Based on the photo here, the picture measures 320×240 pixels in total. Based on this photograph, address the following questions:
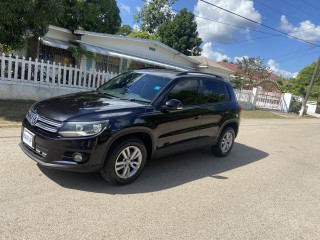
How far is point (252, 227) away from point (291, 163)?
398 centimetres

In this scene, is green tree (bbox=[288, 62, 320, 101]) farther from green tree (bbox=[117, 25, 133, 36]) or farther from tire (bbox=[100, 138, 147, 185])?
tire (bbox=[100, 138, 147, 185])

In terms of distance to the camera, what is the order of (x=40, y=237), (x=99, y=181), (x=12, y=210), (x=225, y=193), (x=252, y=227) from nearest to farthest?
(x=40, y=237) → (x=12, y=210) → (x=252, y=227) → (x=99, y=181) → (x=225, y=193)

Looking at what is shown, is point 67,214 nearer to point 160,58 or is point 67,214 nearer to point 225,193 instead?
point 225,193

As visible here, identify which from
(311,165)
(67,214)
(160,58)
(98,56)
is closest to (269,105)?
(160,58)

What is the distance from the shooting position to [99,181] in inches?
168

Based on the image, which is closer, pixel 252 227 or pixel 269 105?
pixel 252 227

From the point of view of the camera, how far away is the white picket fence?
939 cm

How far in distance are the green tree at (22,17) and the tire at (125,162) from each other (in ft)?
21.2

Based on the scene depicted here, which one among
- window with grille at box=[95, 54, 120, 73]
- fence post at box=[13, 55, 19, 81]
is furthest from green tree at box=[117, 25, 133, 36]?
fence post at box=[13, 55, 19, 81]

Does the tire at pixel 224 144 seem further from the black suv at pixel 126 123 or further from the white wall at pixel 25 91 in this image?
the white wall at pixel 25 91

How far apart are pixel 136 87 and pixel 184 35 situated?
36.4m

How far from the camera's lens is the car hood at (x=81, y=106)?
3816mm

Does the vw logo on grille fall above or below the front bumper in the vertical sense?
above

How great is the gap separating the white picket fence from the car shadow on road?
629 centimetres
